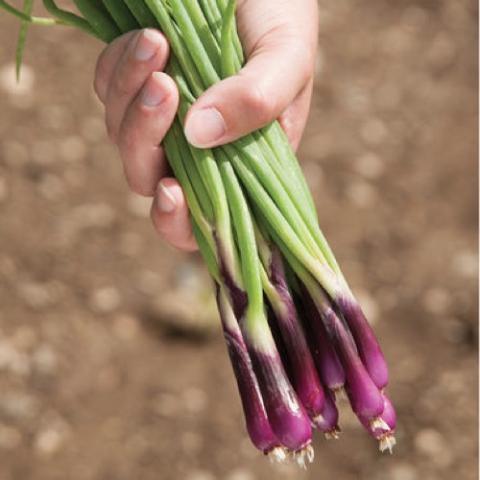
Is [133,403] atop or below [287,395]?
below

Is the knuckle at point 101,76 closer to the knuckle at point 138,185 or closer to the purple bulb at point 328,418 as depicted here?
the knuckle at point 138,185

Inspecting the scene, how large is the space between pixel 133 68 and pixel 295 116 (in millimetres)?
293

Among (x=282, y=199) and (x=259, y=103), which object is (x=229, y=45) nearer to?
(x=259, y=103)

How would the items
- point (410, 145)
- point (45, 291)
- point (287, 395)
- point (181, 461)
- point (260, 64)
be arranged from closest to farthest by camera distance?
point (287, 395) < point (260, 64) < point (181, 461) < point (45, 291) < point (410, 145)

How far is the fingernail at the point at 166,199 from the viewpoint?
4.37ft

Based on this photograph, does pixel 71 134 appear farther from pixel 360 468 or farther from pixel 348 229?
pixel 360 468

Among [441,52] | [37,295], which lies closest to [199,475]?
[37,295]

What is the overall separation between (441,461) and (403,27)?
1504mm

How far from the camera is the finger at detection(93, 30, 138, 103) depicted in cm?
133

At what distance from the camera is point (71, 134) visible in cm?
292

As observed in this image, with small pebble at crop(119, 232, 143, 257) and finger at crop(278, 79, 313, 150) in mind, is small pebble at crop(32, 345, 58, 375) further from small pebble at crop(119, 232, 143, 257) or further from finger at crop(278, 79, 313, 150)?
finger at crop(278, 79, 313, 150)

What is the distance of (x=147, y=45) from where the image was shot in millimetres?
1283

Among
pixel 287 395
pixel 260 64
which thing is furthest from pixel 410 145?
pixel 287 395

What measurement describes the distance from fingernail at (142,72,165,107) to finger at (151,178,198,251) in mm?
95
